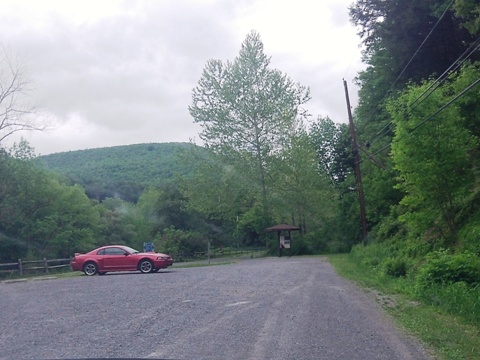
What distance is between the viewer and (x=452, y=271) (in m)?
15.6

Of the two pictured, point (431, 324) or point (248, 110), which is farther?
point (248, 110)

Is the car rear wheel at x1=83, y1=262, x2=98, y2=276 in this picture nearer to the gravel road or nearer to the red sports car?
the red sports car

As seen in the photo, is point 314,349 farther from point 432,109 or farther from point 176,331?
point 432,109

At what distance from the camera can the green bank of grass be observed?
9.18m

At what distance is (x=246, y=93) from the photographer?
154 feet

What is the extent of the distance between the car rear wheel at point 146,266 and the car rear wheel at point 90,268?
7.23 feet

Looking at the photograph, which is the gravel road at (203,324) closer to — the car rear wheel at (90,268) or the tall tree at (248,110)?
the car rear wheel at (90,268)

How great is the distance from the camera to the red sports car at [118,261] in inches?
1129

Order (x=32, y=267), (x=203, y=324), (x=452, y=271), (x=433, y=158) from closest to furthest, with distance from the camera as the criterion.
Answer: (x=203, y=324) → (x=452, y=271) → (x=433, y=158) → (x=32, y=267)

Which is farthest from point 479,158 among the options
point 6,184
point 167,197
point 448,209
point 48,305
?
point 167,197

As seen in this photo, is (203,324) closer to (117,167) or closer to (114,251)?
(114,251)

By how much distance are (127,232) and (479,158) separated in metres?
40.2

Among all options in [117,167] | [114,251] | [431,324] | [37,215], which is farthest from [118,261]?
[117,167]

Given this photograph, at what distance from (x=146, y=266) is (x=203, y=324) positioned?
696 inches
